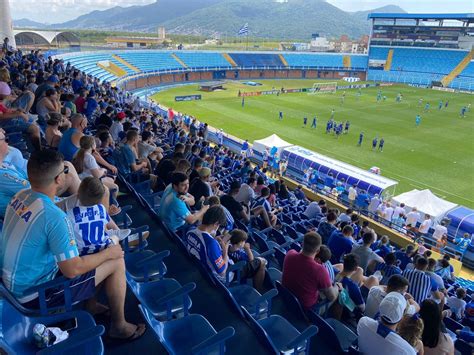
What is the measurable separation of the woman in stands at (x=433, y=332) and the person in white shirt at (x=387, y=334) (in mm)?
437

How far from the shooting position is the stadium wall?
59.3 meters

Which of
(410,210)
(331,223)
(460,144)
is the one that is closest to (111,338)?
(331,223)

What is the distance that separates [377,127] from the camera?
3528cm

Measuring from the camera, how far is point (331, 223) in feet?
29.6

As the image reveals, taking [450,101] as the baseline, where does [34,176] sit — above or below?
above

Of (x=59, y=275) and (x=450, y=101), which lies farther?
(x=450, y=101)

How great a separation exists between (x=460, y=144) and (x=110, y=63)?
47.6m

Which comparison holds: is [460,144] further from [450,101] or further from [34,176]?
[34,176]

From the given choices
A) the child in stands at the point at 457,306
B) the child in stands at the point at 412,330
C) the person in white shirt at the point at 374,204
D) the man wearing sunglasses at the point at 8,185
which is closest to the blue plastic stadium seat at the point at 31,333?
the man wearing sunglasses at the point at 8,185

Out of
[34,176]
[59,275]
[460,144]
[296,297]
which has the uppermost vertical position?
[34,176]

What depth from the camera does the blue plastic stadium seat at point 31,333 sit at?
251cm

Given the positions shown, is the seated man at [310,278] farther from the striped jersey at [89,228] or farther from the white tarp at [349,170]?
the white tarp at [349,170]

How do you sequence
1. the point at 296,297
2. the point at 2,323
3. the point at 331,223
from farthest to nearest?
the point at 331,223
the point at 296,297
the point at 2,323

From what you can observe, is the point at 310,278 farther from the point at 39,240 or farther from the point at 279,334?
the point at 39,240
